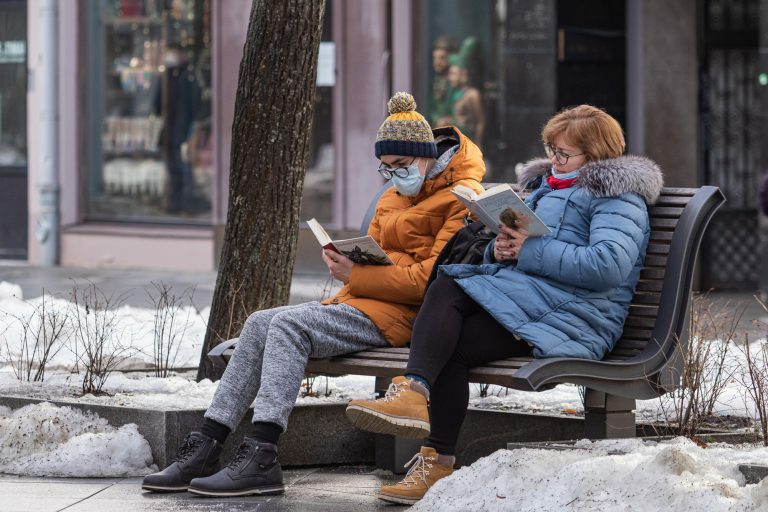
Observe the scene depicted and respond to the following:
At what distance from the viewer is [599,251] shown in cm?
513

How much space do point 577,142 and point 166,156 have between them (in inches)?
402

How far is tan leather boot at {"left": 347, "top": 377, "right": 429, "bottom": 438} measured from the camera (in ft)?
16.1

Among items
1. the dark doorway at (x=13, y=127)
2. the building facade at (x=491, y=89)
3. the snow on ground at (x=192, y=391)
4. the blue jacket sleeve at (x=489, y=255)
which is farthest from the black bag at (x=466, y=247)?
the dark doorway at (x=13, y=127)

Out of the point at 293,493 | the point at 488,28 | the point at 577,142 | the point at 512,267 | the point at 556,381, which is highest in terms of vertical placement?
the point at 488,28

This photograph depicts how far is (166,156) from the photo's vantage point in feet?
49.9

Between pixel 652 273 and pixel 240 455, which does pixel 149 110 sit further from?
pixel 652 273

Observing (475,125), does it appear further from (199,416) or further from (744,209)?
(199,416)

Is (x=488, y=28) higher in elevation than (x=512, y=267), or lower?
higher

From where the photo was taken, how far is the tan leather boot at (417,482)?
201 inches

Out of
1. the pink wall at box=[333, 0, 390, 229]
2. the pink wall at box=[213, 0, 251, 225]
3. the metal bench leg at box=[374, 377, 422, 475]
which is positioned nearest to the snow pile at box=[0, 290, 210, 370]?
the metal bench leg at box=[374, 377, 422, 475]

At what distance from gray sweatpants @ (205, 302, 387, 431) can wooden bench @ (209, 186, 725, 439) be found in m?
0.09

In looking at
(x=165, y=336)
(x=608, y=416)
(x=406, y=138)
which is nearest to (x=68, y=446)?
(x=406, y=138)

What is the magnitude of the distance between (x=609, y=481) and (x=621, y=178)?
121cm

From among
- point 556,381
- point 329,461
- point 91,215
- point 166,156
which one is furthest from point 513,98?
point 556,381
